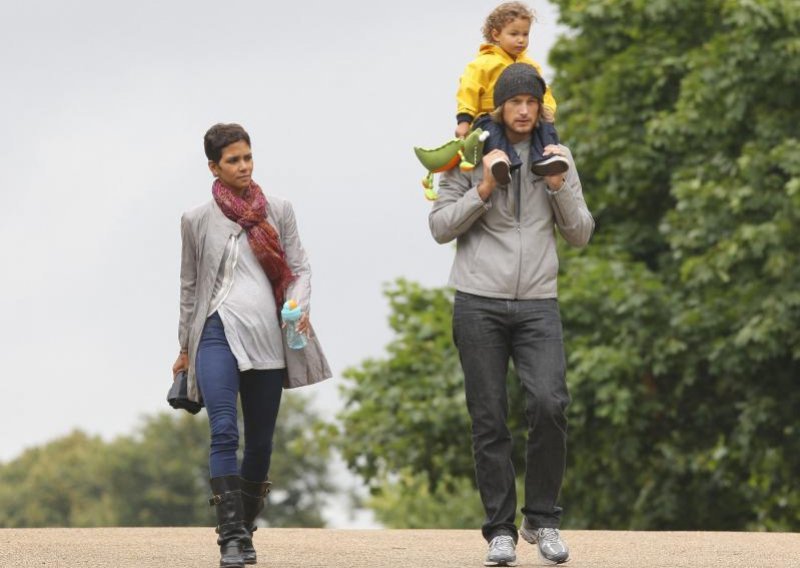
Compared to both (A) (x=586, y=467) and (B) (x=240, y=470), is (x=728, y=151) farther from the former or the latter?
(B) (x=240, y=470)

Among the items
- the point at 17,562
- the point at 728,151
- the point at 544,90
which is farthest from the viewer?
the point at 728,151

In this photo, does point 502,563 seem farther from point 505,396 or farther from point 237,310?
point 237,310

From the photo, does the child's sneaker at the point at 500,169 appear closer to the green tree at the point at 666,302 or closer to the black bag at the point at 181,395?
the black bag at the point at 181,395

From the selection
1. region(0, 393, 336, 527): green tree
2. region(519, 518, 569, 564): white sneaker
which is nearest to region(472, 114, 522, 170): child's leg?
region(519, 518, 569, 564): white sneaker

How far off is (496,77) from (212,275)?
1.54 m

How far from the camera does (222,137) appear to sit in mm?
7672

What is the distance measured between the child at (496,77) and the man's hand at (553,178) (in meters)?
0.04

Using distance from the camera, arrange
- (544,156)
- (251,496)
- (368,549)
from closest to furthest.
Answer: (544,156) < (251,496) < (368,549)

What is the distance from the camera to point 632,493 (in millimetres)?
21797

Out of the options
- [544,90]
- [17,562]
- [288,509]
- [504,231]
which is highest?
[544,90]

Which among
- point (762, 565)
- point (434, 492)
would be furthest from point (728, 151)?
point (762, 565)

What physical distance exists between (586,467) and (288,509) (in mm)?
57848

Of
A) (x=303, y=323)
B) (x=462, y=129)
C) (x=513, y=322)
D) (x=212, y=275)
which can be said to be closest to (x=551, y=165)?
(x=462, y=129)

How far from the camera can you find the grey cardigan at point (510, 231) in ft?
25.0
